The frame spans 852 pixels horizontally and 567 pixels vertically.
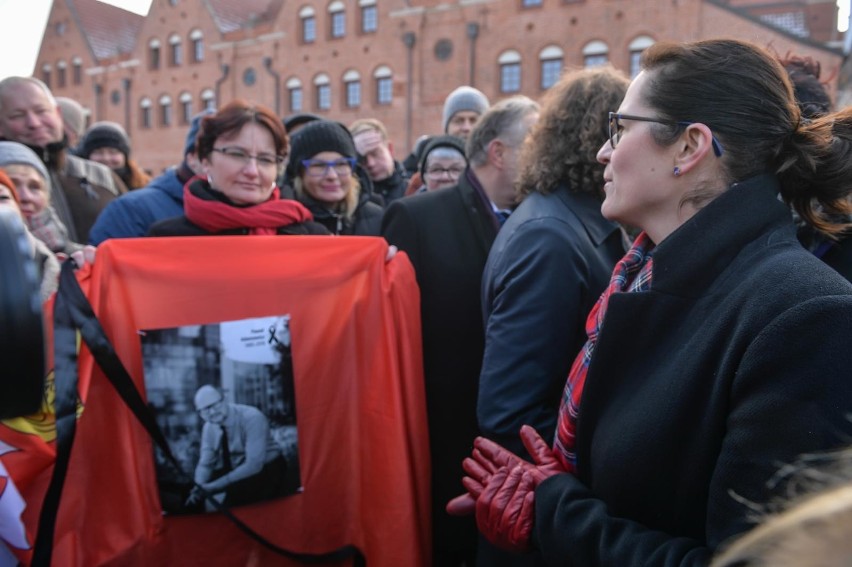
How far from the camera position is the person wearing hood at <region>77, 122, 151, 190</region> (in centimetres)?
588

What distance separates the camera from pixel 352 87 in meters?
28.9

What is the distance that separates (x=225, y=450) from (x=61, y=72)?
42.6 meters

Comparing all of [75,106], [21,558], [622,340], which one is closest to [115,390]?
[21,558]

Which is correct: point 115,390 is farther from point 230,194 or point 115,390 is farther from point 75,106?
point 75,106

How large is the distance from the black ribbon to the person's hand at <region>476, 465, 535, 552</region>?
1137 mm

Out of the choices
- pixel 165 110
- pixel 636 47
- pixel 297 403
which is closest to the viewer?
pixel 297 403

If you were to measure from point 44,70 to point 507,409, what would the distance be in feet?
147

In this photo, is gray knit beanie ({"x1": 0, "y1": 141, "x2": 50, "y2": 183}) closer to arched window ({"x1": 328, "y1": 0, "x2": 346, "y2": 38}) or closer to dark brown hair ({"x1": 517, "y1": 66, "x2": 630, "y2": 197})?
dark brown hair ({"x1": 517, "y1": 66, "x2": 630, "y2": 197})

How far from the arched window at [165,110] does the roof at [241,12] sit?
4789 millimetres

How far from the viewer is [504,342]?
7.18 ft

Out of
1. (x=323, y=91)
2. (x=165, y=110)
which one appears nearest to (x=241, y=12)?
(x=165, y=110)

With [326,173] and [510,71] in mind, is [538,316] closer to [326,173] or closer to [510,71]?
[326,173]

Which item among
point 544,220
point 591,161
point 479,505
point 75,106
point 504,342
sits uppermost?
point 75,106

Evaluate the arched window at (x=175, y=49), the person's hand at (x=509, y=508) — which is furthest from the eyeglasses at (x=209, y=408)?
the arched window at (x=175, y=49)
